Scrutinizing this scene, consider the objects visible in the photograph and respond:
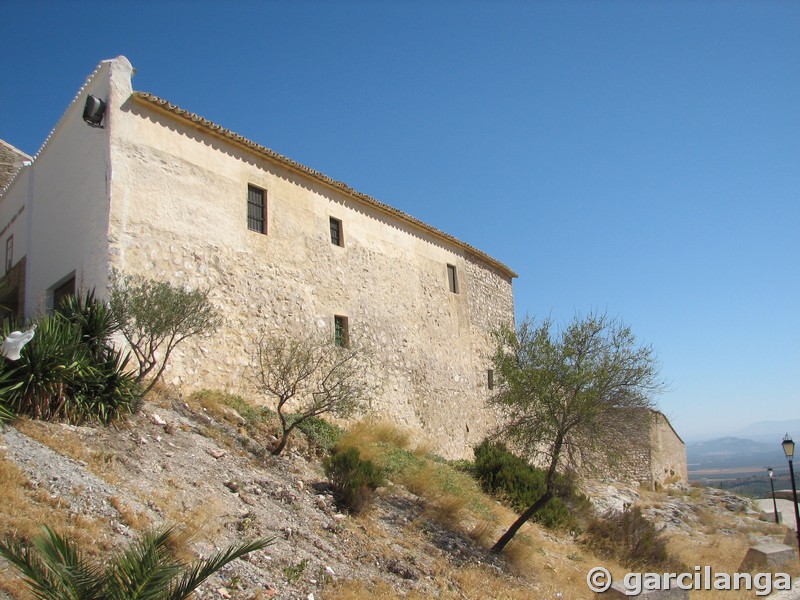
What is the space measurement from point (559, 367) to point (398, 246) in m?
8.86

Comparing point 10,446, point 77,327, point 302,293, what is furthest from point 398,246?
point 10,446

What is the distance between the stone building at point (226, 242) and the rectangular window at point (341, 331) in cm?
6

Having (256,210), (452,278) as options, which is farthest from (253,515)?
(452,278)

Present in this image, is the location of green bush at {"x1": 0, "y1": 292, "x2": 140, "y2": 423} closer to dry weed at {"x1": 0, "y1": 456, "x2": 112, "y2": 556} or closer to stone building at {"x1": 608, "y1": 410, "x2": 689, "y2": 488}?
dry weed at {"x1": 0, "y1": 456, "x2": 112, "y2": 556}

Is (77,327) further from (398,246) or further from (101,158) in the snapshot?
(398,246)

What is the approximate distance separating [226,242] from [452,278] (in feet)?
35.5

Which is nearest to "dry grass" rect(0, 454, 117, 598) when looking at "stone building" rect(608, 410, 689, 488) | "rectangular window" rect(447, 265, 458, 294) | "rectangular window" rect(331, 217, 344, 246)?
"rectangular window" rect(331, 217, 344, 246)

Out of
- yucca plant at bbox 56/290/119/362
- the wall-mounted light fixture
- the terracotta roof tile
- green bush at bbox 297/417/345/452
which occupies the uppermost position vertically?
the terracotta roof tile

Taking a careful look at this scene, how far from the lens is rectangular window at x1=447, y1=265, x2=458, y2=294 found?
2322 centimetres

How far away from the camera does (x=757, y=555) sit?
46.3ft

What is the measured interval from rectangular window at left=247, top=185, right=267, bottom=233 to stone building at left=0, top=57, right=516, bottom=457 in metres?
0.04

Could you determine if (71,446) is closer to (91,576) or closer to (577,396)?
(91,576)

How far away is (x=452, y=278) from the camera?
2345 centimetres

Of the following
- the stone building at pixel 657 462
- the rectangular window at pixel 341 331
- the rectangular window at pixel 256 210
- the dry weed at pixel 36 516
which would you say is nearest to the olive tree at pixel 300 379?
the rectangular window at pixel 341 331
